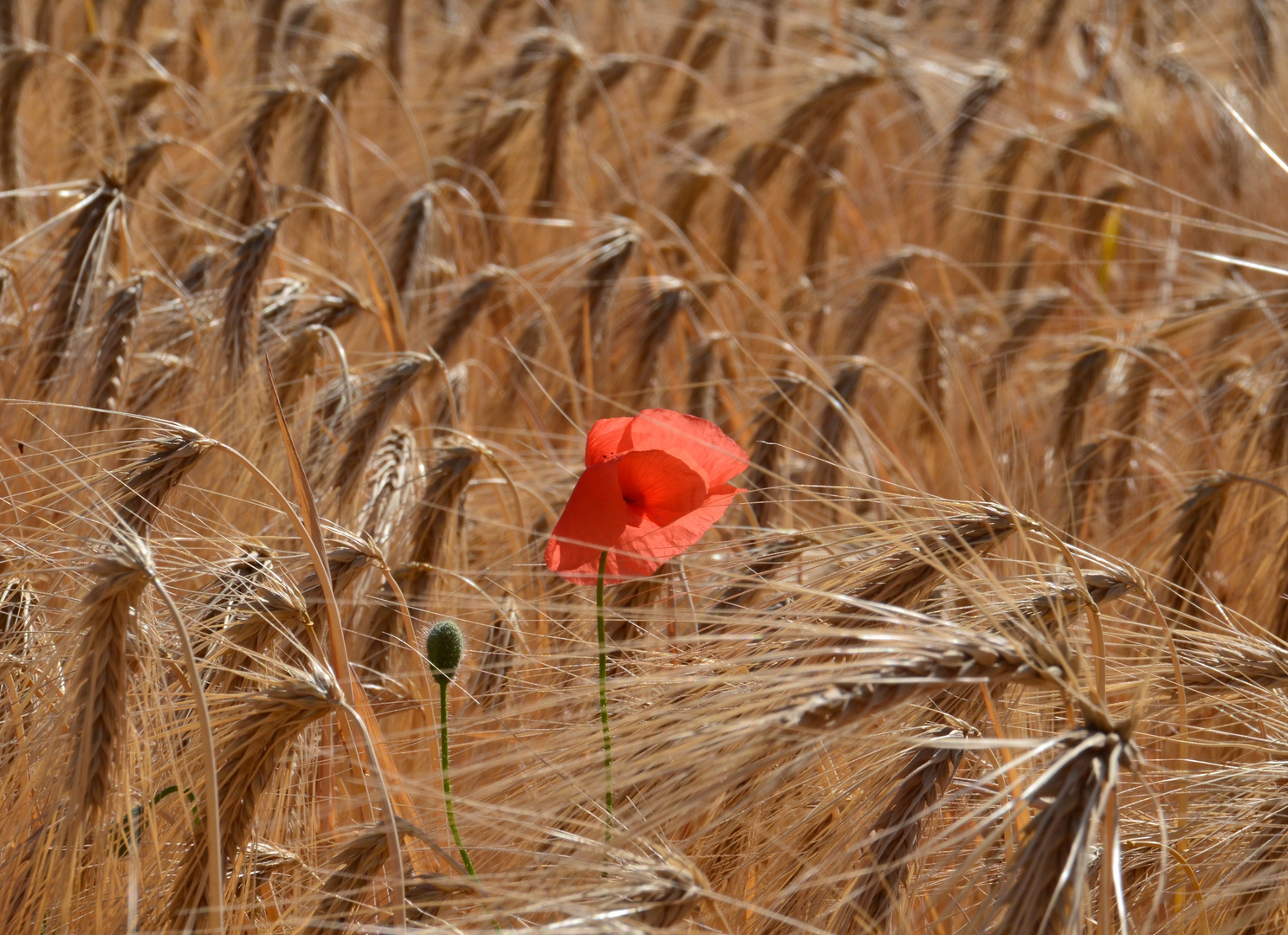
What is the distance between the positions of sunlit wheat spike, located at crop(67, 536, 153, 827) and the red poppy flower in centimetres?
31

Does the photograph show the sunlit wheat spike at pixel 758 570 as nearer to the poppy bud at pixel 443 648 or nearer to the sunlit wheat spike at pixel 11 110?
the poppy bud at pixel 443 648

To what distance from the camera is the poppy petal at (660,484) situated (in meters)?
0.82

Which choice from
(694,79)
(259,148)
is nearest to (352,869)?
(259,148)

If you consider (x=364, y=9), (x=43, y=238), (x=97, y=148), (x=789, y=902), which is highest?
(x=364, y=9)

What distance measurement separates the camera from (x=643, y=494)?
0.86 metres

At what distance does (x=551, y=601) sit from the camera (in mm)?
1357

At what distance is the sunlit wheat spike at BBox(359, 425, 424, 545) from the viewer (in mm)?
1387

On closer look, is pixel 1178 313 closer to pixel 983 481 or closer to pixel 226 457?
pixel 983 481

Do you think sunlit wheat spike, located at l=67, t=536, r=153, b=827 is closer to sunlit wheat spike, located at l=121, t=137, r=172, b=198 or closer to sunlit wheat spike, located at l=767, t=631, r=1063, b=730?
sunlit wheat spike, located at l=767, t=631, r=1063, b=730

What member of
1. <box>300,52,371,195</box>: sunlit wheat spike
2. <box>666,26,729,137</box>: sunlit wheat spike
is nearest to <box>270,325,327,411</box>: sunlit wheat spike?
<box>300,52,371,195</box>: sunlit wheat spike

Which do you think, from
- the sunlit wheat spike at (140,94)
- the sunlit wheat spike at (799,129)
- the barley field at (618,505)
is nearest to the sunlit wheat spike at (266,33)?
the barley field at (618,505)

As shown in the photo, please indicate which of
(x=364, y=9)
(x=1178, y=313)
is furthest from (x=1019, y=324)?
(x=364, y=9)

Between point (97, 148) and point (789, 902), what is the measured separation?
2.02 m

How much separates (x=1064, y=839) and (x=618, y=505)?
37 centimetres
